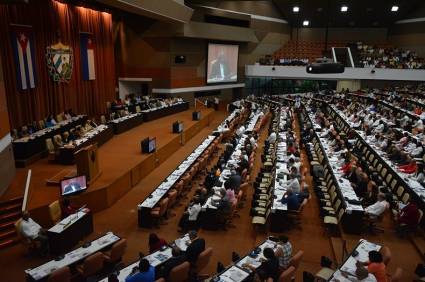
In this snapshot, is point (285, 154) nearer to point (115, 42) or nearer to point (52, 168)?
point (52, 168)

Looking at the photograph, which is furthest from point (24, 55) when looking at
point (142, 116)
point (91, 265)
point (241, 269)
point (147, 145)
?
point (241, 269)

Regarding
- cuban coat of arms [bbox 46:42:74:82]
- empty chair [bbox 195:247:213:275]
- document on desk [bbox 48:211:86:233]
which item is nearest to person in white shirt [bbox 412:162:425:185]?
empty chair [bbox 195:247:213:275]

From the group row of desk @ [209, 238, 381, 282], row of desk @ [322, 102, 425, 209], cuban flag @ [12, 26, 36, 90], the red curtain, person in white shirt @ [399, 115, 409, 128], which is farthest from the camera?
person in white shirt @ [399, 115, 409, 128]

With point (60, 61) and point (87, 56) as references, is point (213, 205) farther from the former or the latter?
point (87, 56)

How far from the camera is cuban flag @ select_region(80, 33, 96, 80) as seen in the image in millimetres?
20297

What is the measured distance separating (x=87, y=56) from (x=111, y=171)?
10.7 meters

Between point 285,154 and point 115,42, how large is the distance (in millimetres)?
18315

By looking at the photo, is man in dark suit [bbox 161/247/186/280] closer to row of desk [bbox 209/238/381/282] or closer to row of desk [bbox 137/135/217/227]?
row of desk [bbox 209/238/381/282]

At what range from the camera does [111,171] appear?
12.4 meters

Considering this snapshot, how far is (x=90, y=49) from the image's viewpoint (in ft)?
68.9

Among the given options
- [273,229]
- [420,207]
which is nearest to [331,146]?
[420,207]

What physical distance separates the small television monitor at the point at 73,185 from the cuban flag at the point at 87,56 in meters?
11.8

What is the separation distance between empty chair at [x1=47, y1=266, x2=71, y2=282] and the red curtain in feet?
32.9

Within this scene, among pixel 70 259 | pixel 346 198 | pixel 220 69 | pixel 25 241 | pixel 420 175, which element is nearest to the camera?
pixel 70 259
